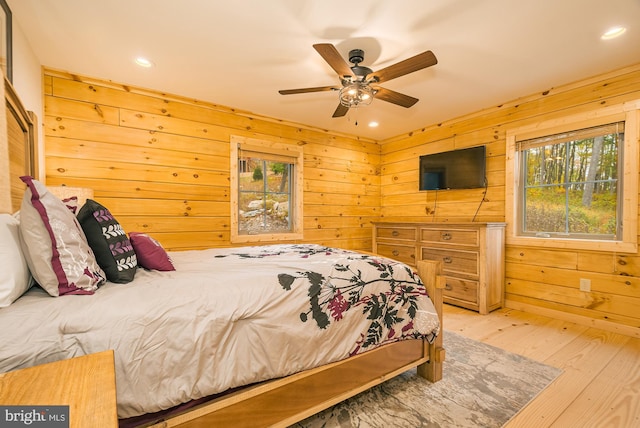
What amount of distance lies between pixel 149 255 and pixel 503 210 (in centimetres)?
353

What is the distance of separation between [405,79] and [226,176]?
2.19 m

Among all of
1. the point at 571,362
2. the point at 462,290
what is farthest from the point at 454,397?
the point at 462,290

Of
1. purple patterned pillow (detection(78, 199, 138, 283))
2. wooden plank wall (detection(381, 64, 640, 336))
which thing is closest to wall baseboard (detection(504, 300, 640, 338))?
wooden plank wall (detection(381, 64, 640, 336))

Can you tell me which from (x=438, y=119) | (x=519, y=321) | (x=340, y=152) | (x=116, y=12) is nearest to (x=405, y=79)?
(x=438, y=119)

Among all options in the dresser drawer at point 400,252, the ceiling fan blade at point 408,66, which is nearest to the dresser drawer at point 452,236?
the dresser drawer at point 400,252

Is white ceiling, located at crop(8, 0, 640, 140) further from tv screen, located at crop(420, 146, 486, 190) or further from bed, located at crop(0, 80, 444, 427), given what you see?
bed, located at crop(0, 80, 444, 427)

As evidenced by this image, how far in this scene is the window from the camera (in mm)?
3445

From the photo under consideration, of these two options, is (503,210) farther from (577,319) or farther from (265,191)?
(265,191)

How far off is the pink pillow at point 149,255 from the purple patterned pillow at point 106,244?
168 millimetres

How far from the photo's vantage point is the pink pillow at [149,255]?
1.49 meters

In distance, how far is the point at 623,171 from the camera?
2514 mm

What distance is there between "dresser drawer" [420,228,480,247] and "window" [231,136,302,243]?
1.65 meters

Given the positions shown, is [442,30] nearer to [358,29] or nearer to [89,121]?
[358,29]

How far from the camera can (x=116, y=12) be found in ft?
5.95
